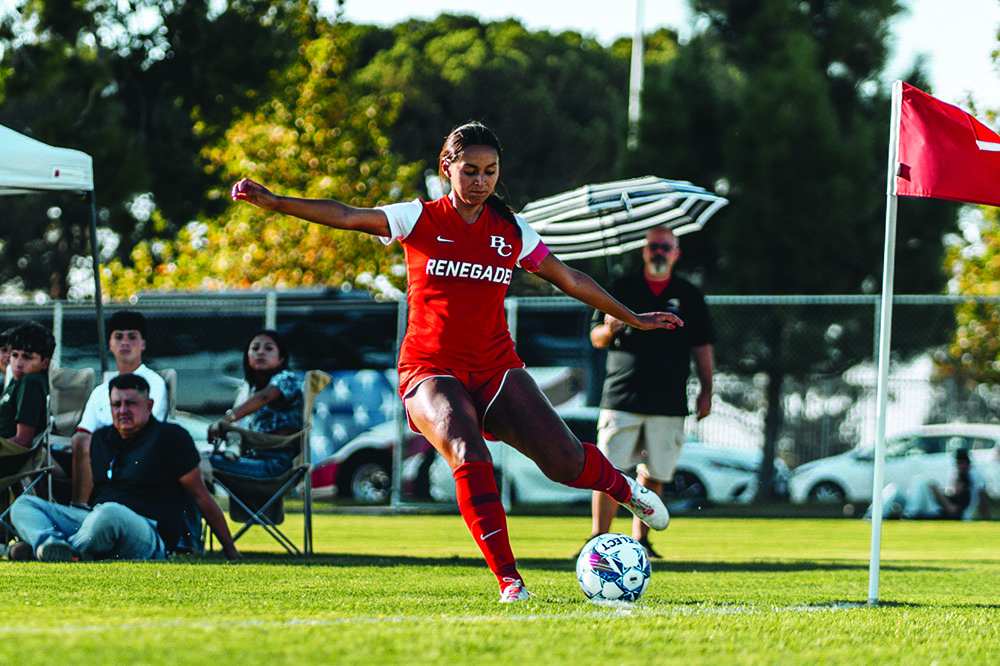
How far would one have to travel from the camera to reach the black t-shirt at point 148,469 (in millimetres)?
7570

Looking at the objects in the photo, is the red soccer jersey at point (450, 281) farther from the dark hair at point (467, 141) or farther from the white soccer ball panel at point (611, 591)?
the white soccer ball panel at point (611, 591)

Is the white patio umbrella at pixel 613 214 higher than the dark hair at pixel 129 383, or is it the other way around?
the white patio umbrella at pixel 613 214

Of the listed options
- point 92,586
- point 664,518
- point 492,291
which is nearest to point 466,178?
point 492,291

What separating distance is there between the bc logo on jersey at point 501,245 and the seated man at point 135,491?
3025 millimetres

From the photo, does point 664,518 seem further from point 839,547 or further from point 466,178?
point 839,547

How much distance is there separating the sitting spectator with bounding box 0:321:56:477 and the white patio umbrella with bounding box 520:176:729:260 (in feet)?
10.7

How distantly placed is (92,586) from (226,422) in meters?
2.65

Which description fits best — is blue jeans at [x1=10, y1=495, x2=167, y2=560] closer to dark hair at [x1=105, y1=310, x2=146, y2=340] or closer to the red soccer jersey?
dark hair at [x1=105, y1=310, x2=146, y2=340]

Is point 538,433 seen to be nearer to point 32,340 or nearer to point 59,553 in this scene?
point 59,553

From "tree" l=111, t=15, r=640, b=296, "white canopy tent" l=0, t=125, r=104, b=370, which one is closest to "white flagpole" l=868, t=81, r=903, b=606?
"white canopy tent" l=0, t=125, r=104, b=370

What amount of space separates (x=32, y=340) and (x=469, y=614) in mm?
4414

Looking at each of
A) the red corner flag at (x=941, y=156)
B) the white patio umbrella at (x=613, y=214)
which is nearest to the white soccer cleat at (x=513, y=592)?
the red corner flag at (x=941, y=156)

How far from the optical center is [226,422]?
27.2 ft

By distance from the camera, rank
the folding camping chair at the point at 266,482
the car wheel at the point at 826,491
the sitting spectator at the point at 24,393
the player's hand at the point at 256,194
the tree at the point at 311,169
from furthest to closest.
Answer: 1. the tree at the point at 311,169
2. the car wheel at the point at 826,491
3. the folding camping chair at the point at 266,482
4. the sitting spectator at the point at 24,393
5. the player's hand at the point at 256,194
